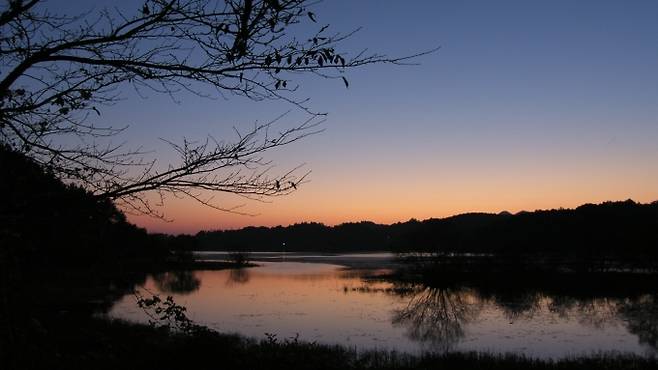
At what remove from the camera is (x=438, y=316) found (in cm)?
3425

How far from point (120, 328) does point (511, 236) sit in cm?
10126

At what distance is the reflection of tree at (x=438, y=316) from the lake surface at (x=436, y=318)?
0.05m

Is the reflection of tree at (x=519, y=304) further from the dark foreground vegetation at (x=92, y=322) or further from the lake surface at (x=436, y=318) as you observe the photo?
the dark foreground vegetation at (x=92, y=322)

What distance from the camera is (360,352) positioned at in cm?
2231

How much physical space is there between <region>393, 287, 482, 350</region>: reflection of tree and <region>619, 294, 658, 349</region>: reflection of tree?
851cm

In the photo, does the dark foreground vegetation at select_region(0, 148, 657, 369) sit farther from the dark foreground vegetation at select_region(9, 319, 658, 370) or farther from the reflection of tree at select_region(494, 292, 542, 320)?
the reflection of tree at select_region(494, 292, 542, 320)

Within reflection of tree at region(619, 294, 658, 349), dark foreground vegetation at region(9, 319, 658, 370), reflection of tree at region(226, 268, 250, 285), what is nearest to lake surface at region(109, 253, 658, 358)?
reflection of tree at region(619, 294, 658, 349)

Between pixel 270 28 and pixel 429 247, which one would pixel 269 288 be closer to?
pixel 429 247

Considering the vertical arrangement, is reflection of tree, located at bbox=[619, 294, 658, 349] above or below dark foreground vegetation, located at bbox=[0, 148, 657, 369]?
below

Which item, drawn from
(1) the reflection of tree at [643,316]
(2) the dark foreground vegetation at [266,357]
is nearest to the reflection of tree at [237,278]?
(2) the dark foreground vegetation at [266,357]

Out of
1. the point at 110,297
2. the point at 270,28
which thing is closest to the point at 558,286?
the point at 110,297

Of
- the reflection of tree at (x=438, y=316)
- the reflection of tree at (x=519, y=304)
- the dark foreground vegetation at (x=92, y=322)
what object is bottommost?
the reflection of tree at (x=438, y=316)

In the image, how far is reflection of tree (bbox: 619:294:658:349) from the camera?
26.4 meters

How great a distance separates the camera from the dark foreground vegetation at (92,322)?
433 cm
